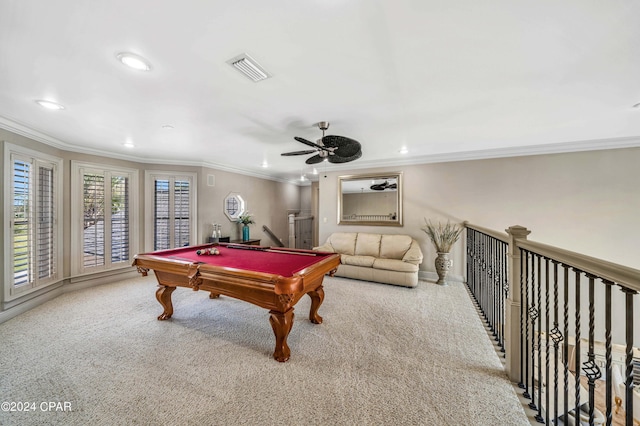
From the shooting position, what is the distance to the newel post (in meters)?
1.85

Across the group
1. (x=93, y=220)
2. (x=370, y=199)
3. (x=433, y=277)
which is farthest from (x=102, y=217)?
(x=433, y=277)

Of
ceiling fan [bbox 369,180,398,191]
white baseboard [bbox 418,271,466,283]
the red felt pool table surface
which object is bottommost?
white baseboard [bbox 418,271,466,283]

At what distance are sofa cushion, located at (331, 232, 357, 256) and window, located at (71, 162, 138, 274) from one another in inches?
158

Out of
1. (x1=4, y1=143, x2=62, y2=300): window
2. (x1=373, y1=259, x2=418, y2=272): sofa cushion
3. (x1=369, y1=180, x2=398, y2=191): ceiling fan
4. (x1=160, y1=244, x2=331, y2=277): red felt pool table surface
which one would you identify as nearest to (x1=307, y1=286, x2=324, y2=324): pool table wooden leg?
(x1=160, y1=244, x2=331, y2=277): red felt pool table surface

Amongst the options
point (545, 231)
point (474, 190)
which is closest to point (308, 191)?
point (474, 190)

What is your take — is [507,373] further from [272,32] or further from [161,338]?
[161,338]

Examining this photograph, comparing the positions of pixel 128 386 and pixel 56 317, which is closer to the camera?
pixel 128 386

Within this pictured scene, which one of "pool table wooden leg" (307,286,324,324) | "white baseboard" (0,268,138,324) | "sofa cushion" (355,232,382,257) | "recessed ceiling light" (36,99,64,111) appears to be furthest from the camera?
"sofa cushion" (355,232,382,257)

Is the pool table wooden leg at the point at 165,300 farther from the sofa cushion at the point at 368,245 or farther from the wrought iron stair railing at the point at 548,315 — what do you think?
the wrought iron stair railing at the point at 548,315

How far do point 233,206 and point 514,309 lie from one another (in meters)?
5.73

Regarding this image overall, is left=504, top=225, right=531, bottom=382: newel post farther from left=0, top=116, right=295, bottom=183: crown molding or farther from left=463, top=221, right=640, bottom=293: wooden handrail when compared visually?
left=0, top=116, right=295, bottom=183: crown molding

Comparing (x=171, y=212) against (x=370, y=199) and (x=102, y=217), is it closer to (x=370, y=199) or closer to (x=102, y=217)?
(x=102, y=217)

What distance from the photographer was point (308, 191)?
346 inches

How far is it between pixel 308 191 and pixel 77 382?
24.3 feet
